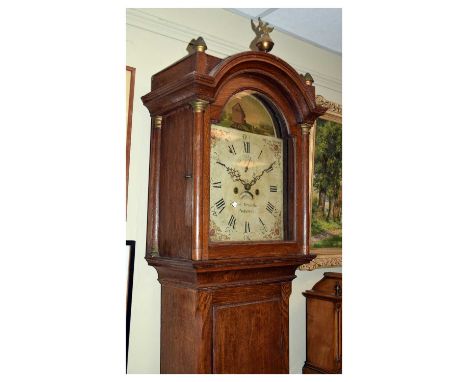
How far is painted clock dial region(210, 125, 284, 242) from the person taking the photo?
1.42 meters

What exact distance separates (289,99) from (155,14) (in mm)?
675

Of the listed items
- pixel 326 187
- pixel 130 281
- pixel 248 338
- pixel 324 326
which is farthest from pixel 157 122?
pixel 324 326

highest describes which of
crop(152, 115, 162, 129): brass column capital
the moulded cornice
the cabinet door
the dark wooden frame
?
the moulded cornice

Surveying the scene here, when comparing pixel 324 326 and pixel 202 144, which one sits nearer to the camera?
pixel 202 144

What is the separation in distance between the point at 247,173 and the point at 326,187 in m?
1.07

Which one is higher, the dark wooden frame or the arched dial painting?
the arched dial painting

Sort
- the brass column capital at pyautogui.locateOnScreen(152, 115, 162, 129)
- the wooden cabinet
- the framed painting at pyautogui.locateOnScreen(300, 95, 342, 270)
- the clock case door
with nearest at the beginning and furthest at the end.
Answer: the clock case door → the brass column capital at pyautogui.locateOnScreen(152, 115, 162, 129) → the wooden cabinet → the framed painting at pyautogui.locateOnScreen(300, 95, 342, 270)

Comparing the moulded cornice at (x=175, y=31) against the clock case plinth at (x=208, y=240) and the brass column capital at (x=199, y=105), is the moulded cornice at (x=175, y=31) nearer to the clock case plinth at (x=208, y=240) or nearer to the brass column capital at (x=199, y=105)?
the clock case plinth at (x=208, y=240)

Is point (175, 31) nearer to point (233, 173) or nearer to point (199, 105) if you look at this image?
point (199, 105)

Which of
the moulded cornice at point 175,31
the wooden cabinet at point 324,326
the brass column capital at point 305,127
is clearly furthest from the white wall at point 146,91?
the wooden cabinet at point 324,326

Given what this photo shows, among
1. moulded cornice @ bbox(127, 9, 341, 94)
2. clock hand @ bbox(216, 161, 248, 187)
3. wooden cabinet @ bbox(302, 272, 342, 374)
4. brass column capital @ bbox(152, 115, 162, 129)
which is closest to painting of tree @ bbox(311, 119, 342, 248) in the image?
wooden cabinet @ bbox(302, 272, 342, 374)

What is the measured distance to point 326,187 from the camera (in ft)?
8.03

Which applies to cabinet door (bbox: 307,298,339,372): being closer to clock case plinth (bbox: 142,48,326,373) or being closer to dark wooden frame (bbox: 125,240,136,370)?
clock case plinth (bbox: 142,48,326,373)

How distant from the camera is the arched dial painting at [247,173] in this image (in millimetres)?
1422
